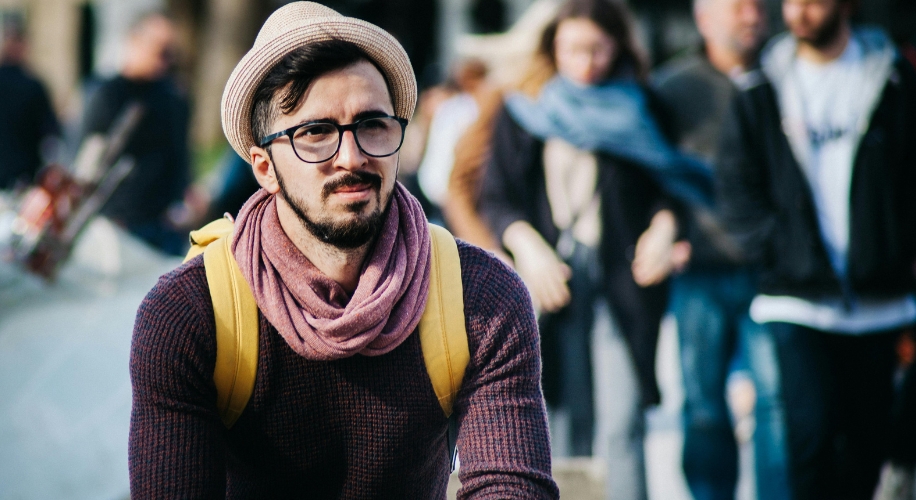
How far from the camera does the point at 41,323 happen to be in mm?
5105

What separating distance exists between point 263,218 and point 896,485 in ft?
12.0

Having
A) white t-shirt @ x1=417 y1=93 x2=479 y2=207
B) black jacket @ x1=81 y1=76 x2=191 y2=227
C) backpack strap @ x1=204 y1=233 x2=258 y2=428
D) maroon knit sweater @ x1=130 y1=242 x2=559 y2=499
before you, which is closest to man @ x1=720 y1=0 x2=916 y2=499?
maroon knit sweater @ x1=130 y1=242 x2=559 y2=499

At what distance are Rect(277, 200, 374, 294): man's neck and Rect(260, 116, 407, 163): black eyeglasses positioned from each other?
0.53 feet

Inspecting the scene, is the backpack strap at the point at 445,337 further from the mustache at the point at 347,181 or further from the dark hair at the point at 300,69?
the dark hair at the point at 300,69

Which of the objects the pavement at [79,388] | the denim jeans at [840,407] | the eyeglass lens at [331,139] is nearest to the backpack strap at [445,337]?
the eyeglass lens at [331,139]

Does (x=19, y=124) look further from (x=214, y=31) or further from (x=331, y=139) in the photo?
(x=214, y=31)

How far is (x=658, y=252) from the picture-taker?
5.02 meters

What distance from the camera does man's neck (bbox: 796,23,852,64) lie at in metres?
4.62

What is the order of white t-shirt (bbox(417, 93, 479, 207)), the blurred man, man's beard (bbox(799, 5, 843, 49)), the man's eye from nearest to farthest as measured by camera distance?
the man's eye
man's beard (bbox(799, 5, 843, 49))
the blurred man
white t-shirt (bbox(417, 93, 479, 207))

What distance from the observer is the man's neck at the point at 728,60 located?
545 cm

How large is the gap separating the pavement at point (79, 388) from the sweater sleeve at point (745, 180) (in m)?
0.75

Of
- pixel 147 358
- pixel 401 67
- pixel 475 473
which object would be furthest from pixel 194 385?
pixel 401 67

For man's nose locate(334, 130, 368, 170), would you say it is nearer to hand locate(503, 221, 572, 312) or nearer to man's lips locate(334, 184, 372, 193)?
man's lips locate(334, 184, 372, 193)

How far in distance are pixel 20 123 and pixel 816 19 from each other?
19.0 feet
